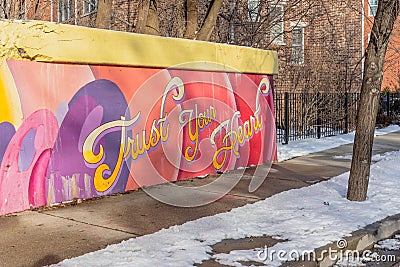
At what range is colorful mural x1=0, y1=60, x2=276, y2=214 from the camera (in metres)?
7.00

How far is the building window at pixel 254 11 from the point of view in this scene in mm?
16688

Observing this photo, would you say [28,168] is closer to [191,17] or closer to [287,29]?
[191,17]

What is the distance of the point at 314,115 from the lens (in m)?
18.0

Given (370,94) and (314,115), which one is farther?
(314,115)

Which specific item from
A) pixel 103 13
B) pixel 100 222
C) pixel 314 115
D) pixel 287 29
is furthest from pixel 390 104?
pixel 100 222

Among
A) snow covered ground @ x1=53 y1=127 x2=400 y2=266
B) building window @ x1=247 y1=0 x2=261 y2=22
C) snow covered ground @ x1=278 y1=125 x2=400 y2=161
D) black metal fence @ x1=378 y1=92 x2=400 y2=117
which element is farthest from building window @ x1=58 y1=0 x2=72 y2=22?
snow covered ground @ x1=53 y1=127 x2=400 y2=266

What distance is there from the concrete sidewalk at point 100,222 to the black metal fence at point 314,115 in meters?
7.06

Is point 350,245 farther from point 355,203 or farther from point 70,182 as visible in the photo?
point 70,182

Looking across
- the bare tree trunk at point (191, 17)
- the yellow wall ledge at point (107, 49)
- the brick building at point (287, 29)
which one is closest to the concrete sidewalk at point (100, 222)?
the yellow wall ledge at point (107, 49)

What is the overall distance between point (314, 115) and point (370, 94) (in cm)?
1045

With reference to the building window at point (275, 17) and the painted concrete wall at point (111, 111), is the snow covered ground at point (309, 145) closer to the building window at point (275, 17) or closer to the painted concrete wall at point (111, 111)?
the painted concrete wall at point (111, 111)

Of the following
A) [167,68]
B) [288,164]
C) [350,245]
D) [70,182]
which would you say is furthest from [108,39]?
[288,164]

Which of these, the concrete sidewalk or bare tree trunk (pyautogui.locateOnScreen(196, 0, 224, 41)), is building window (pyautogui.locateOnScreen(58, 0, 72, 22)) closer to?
bare tree trunk (pyautogui.locateOnScreen(196, 0, 224, 41))

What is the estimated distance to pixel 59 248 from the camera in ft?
17.9
